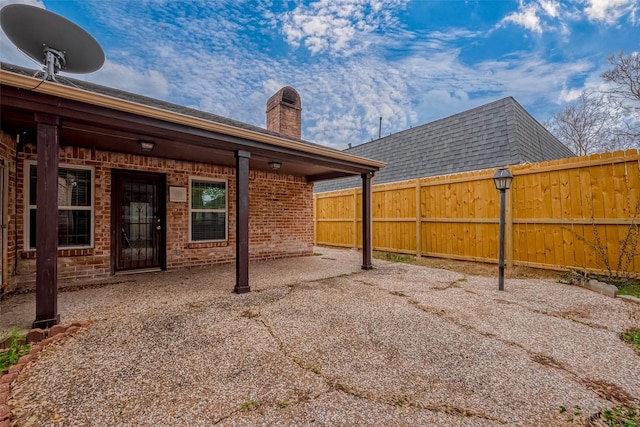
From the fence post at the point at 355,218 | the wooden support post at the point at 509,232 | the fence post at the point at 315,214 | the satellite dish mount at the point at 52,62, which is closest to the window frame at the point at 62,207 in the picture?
the satellite dish mount at the point at 52,62

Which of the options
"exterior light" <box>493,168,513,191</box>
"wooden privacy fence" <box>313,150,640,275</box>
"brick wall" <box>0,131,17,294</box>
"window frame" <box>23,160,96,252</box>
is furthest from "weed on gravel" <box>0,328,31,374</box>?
"wooden privacy fence" <box>313,150,640,275</box>

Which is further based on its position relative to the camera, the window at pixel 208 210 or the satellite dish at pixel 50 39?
the window at pixel 208 210

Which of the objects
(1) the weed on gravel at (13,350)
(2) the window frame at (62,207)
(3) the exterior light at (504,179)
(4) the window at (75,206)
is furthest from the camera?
(4) the window at (75,206)

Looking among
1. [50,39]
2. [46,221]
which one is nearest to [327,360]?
[46,221]

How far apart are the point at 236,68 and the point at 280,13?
2235 millimetres

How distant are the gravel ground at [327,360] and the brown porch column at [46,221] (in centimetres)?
37

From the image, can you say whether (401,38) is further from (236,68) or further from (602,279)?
(602,279)

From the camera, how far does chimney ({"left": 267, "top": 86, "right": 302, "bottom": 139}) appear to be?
871cm

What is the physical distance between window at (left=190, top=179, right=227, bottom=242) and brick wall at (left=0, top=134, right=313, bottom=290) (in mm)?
134

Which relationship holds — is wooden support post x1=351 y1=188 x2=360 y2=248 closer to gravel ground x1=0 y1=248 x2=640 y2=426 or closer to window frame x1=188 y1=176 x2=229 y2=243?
window frame x1=188 y1=176 x2=229 y2=243

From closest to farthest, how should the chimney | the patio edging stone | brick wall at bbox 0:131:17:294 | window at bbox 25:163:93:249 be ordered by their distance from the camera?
the patio edging stone, brick wall at bbox 0:131:17:294, window at bbox 25:163:93:249, the chimney

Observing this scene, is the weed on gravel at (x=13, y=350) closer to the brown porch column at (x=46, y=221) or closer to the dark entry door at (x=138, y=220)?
the brown porch column at (x=46, y=221)

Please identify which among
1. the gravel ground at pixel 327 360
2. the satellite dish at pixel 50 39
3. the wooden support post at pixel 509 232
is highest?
the satellite dish at pixel 50 39

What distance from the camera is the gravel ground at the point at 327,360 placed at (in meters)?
1.69
